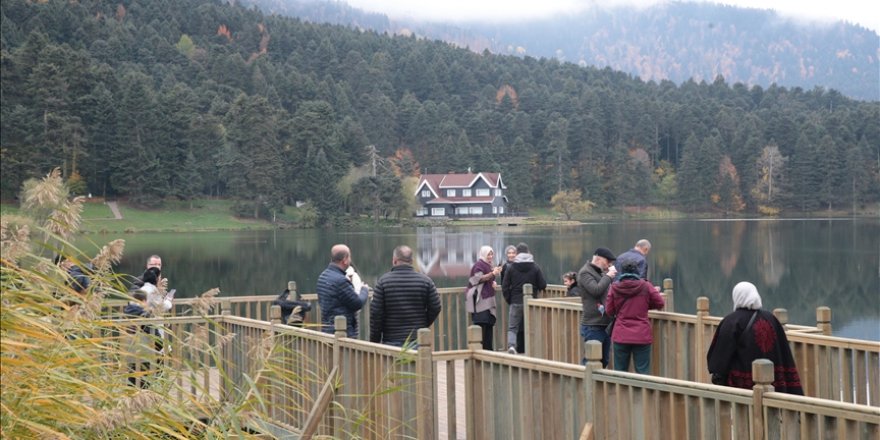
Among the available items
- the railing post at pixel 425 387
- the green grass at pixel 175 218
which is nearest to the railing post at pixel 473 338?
the railing post at pixel 425 387

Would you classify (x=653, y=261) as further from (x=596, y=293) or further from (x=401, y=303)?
(x=401, y=303)

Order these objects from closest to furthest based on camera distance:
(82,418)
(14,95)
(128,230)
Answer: (82,418) < (128,230) < (14,95)

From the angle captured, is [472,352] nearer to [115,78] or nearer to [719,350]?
[719,350]

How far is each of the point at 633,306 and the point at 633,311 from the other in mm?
43

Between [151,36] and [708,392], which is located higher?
[151,36]

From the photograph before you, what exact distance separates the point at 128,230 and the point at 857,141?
87.5 meters

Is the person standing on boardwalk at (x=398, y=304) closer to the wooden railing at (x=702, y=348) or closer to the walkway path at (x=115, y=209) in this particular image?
the wooden railing at (x=702, y=348)

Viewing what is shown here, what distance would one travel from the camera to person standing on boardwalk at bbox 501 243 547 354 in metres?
11.6

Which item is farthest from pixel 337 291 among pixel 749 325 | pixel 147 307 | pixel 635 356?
pixel 147 307

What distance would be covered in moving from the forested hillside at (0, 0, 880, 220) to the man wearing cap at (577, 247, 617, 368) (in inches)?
2553

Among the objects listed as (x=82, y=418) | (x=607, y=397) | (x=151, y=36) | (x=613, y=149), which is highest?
(x=151, y=36)

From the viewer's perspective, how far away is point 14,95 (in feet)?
263

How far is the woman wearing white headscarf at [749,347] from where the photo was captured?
21.2 ft

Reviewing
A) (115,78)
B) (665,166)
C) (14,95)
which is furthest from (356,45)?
(14,95)
